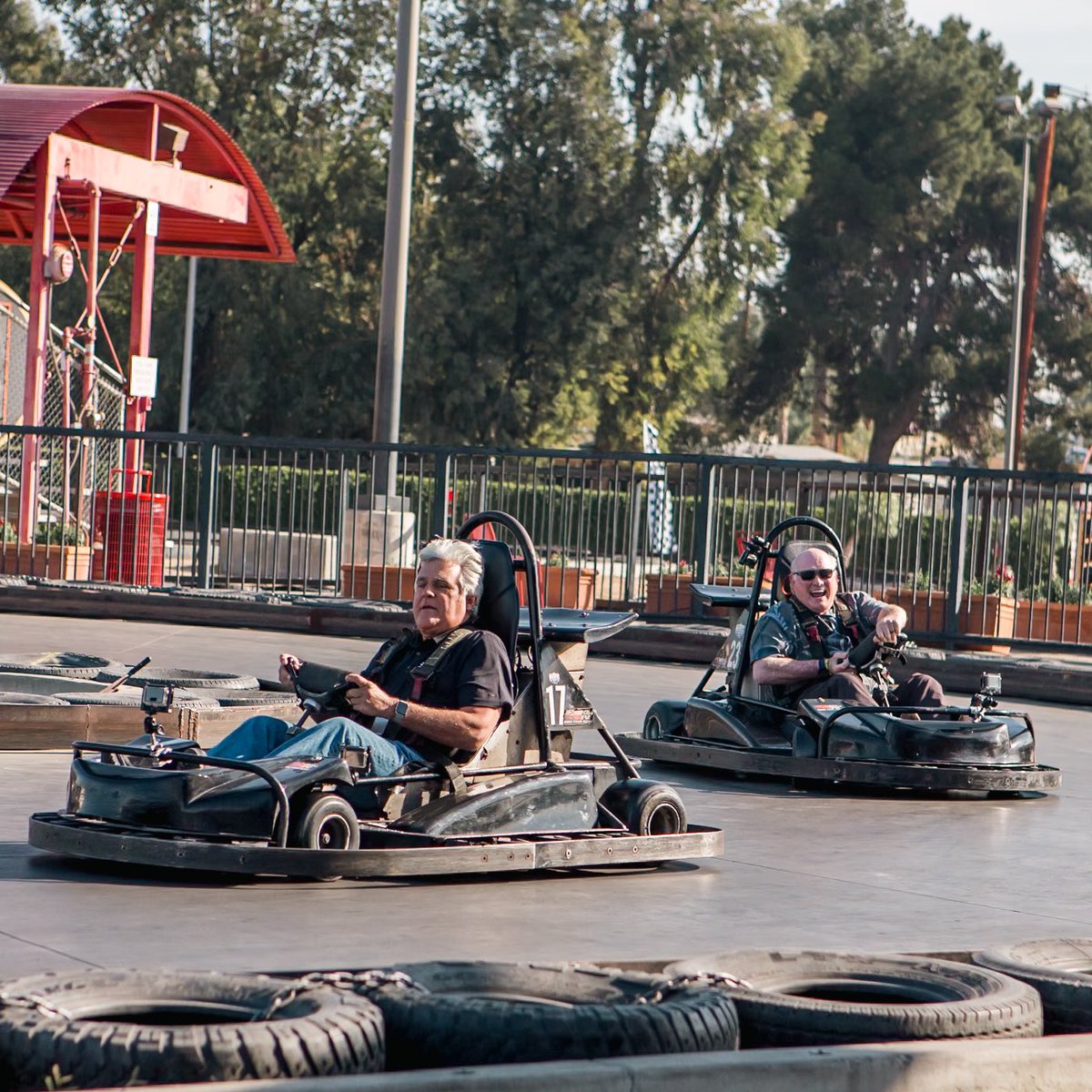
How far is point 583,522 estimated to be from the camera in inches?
733

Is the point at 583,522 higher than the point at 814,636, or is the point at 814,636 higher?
the point at 583,522

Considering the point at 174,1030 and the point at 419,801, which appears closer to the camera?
the point at 174,1030

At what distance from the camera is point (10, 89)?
2405 cm

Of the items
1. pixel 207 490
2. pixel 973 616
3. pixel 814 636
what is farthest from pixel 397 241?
pixel 814 636

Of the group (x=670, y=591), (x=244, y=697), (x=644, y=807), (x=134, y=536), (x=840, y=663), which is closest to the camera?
(x=644, y=807)

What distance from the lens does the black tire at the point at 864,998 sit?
4625 mm

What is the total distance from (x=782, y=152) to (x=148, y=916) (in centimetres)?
4735

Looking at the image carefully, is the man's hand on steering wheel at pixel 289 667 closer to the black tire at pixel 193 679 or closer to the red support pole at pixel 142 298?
the black tire at pixel 193 679

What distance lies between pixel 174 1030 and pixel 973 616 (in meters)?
14.5

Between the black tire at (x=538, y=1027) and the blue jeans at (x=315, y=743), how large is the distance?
2258 mm

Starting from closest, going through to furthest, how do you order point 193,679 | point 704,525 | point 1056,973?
point 1056,973
point 193,679
point 704,525

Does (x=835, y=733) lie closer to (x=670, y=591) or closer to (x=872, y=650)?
(x=872, y=650)

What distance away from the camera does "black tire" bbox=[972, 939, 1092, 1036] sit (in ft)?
16.8

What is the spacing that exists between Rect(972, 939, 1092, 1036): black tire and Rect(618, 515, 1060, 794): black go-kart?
3750mm
